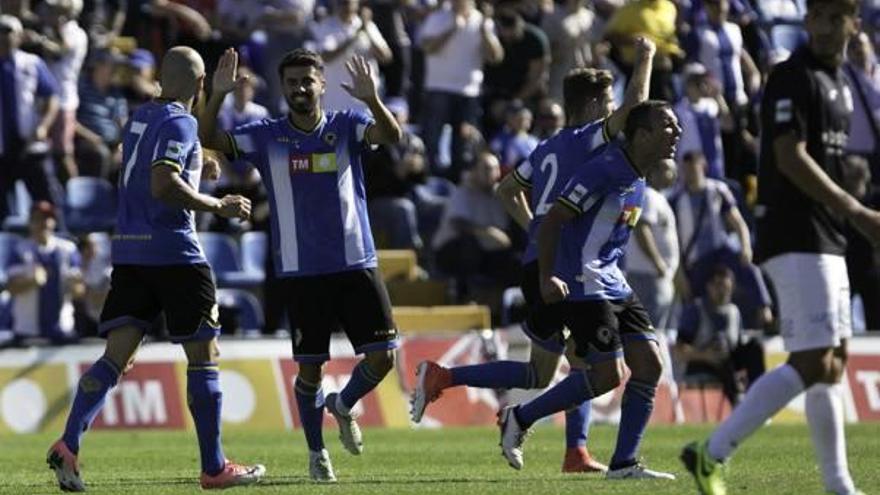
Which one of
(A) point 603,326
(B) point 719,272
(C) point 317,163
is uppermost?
(C) point 317,163

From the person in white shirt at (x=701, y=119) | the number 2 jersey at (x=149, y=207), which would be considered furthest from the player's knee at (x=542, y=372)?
the person in white shirt at (x=701, y=119)

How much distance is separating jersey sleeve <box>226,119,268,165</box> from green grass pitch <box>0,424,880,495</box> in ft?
6.04

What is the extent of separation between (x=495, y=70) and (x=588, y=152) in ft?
43.1

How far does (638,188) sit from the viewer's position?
12992mm

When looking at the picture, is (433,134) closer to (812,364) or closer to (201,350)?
(201,350)

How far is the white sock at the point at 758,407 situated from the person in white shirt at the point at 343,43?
1379 cm

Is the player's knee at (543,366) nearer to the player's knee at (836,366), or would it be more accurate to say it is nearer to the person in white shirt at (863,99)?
the player's knee at (836,366)

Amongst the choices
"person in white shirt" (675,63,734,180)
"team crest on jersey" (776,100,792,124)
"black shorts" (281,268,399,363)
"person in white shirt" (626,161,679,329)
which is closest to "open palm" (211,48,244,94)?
"black shorts" (281,268,399,363)

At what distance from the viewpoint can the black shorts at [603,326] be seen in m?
12.9

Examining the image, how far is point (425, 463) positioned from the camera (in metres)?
15.2

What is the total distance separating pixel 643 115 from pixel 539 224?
42.9 inches

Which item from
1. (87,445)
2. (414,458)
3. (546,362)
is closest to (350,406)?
(546,362)

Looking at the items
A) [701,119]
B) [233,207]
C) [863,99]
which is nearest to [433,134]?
[701,119]

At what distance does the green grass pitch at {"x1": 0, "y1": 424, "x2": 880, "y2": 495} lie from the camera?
40.4ft
